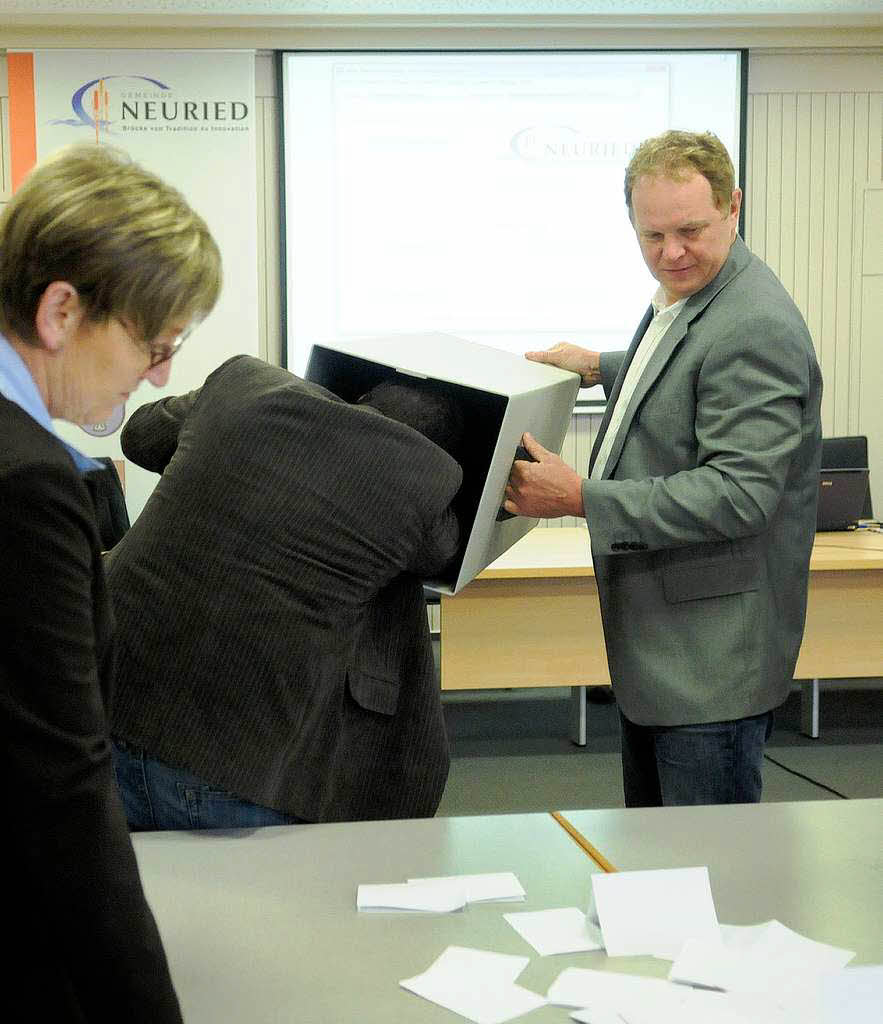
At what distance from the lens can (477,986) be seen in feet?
3.37

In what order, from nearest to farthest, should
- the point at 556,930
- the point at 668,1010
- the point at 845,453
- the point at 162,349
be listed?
the point at 162,349
the point at 668,1010
the point at 556,930
the point at 845,453

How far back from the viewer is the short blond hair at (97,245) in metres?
0.80

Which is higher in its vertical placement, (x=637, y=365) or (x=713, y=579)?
(x=637, y=365)

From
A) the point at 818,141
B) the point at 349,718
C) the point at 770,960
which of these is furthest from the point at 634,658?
the point at 818,141

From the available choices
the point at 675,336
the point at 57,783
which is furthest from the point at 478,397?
the point at 57,783

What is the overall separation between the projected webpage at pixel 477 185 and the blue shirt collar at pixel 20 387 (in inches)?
163

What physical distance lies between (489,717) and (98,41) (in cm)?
314

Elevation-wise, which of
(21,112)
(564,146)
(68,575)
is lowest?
(68,575)

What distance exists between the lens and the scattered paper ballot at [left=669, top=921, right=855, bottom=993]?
1028 mm

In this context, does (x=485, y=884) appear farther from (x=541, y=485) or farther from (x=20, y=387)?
(x=20, y=387)

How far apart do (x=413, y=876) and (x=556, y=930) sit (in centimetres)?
19

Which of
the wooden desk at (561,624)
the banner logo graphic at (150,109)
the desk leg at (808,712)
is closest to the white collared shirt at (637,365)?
the wooden desk at (561,624)

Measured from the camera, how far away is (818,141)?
4992 millimetres

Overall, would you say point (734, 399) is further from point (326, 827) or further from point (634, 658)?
point (326, 827)
